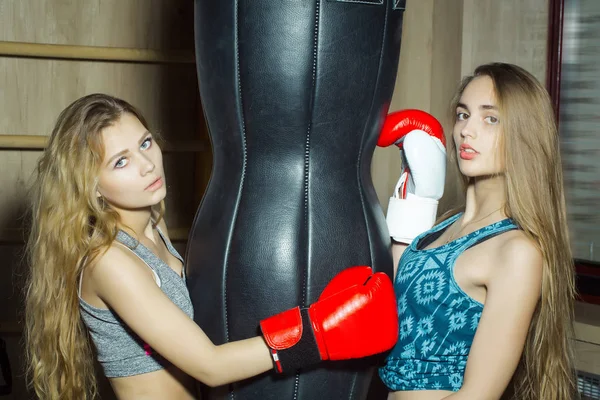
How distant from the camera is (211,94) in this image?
159 cm

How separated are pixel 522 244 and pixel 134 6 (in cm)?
205

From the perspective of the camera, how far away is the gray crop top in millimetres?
→ 1647

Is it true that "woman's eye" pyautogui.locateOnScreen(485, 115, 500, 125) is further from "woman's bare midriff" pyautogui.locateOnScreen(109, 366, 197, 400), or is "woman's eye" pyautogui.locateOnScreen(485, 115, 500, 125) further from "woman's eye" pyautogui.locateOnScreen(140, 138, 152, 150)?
"woman's bare midriff" pyautogui.locateOnScreen(109, 366, 197, 400)

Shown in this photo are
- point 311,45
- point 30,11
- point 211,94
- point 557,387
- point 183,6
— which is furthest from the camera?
point 183,6

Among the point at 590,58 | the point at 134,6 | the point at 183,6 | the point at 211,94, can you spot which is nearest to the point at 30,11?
the point at 134,6

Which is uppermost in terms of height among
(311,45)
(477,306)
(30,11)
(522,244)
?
(30,11)

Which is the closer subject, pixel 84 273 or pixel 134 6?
pixel 84 273

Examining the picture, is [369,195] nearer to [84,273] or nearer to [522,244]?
[522,244]

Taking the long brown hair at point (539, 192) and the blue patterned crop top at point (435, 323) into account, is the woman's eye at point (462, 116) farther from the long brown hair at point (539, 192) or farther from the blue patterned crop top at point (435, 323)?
the blue patterned crop top at point (435, 323)

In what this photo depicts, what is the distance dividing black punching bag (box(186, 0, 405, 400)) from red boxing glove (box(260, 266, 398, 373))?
7cm

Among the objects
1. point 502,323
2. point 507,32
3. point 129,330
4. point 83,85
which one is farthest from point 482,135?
point 83,85

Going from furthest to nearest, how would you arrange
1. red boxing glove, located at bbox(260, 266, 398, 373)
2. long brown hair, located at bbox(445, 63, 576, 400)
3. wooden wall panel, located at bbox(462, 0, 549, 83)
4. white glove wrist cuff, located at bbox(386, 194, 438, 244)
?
1. wooden wall panel, located at bbox(462, 0, 549, 83)
2. white glove wrist cuff, located at bbox(386, 194, 438, 244)
3. long brown hair, located at bbox(445, 63, 576, 400)
4. red boxing glove, located at bbox(260, 266, 398, 373)

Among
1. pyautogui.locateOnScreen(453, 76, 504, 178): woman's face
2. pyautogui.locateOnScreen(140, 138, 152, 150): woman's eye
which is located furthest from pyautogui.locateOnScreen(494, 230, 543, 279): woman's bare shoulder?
pyautogui.locateOnScreen(140, 138, 152, 150): woman's eye

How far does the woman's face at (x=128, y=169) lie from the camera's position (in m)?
1.62
